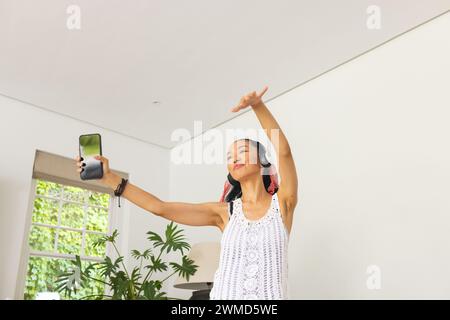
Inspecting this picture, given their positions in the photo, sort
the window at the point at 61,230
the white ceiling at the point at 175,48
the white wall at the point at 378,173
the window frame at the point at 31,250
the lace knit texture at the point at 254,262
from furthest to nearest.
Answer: the window at the point at 61,230
the window frame at the point at 31,250
the white ceiling at the point at 175,48
the white wall at the point at 378,173
the lace knit texture at the point at 254,262

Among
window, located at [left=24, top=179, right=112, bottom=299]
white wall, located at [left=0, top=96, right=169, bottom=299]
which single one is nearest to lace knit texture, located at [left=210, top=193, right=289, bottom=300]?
white wall, located at [left=0, top=96, right=169, bottom=299]

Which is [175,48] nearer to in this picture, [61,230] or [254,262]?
[61,230]

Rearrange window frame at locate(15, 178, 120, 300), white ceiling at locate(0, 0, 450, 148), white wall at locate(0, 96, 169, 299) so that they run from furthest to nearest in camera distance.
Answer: window frame at locate(15, 178, 120, 300), white wall at locate(0, 96, 169, 299), white ceiling at locate(0, 0, 450, 148)

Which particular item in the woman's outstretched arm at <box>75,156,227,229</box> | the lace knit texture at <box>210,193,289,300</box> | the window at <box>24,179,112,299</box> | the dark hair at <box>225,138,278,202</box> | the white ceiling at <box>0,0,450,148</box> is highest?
the white ceiling at <box>0,0,450,148</box>

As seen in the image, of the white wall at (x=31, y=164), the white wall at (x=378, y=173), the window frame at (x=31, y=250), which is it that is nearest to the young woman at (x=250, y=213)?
the white wall at (x=378, y=173)

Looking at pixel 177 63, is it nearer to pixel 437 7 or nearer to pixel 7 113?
pixel 7 113

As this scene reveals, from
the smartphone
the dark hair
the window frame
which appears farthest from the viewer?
the window frame

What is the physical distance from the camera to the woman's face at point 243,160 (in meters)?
1.45

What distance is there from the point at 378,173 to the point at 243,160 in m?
1.65

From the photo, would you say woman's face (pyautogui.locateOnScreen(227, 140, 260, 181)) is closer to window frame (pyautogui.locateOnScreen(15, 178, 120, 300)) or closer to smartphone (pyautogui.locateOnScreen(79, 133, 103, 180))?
smartphone (pyautogui.locateOnScreen(79, 133, 103, 180))

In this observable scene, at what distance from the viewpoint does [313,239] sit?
3.09 meters

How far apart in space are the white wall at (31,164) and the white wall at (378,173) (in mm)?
1532

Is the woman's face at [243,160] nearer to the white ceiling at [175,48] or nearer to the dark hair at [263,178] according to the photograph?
the dark hair at [263,178]

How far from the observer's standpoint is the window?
363 cm
